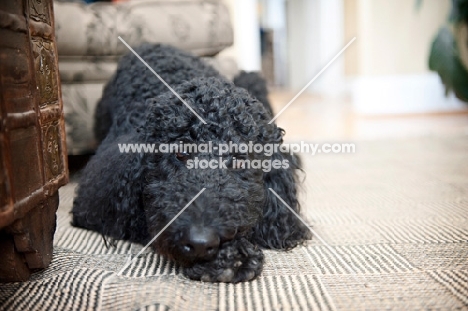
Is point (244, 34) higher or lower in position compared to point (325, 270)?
higher

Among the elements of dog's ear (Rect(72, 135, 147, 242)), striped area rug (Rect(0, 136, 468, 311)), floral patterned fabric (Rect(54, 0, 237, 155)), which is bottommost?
striped area rug (Rect(0, 136, 468, 311))

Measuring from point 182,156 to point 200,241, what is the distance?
0.26 metres

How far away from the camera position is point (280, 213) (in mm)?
1225

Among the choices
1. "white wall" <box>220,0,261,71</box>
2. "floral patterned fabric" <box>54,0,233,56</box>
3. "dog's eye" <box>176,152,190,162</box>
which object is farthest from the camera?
"white wall" <box>220,0,261,71</box>

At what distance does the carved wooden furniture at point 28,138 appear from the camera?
0.82 meters

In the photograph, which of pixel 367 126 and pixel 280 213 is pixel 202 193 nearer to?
pixel 280 213

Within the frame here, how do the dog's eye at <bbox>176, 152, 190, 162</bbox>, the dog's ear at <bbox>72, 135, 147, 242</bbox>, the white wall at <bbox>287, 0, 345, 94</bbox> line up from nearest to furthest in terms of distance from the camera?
the dog's eye at <bbox>176, 152, 190, 162</bbox>, the dog's ear at <bbox>72, 135, 147, 242</bbox>, the white wall at <bbox>287, 0, 345, 94</bbox>

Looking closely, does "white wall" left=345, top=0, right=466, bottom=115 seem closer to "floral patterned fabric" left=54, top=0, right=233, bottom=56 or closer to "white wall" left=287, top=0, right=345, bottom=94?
"white wall" left=287, top=0, right=345, bottom=94

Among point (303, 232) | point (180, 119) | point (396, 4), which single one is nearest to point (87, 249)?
point (180, 119)

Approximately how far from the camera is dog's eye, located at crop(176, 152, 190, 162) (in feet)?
3.49

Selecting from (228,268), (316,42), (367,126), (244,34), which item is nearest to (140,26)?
(228,268)

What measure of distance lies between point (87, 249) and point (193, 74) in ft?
2.50

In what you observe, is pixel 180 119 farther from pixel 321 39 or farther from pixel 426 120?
pixel 321 39

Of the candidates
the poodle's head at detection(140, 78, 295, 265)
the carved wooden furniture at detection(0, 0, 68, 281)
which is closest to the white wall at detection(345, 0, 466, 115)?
the poodle's head at detection(140, 78, 295, 265)
